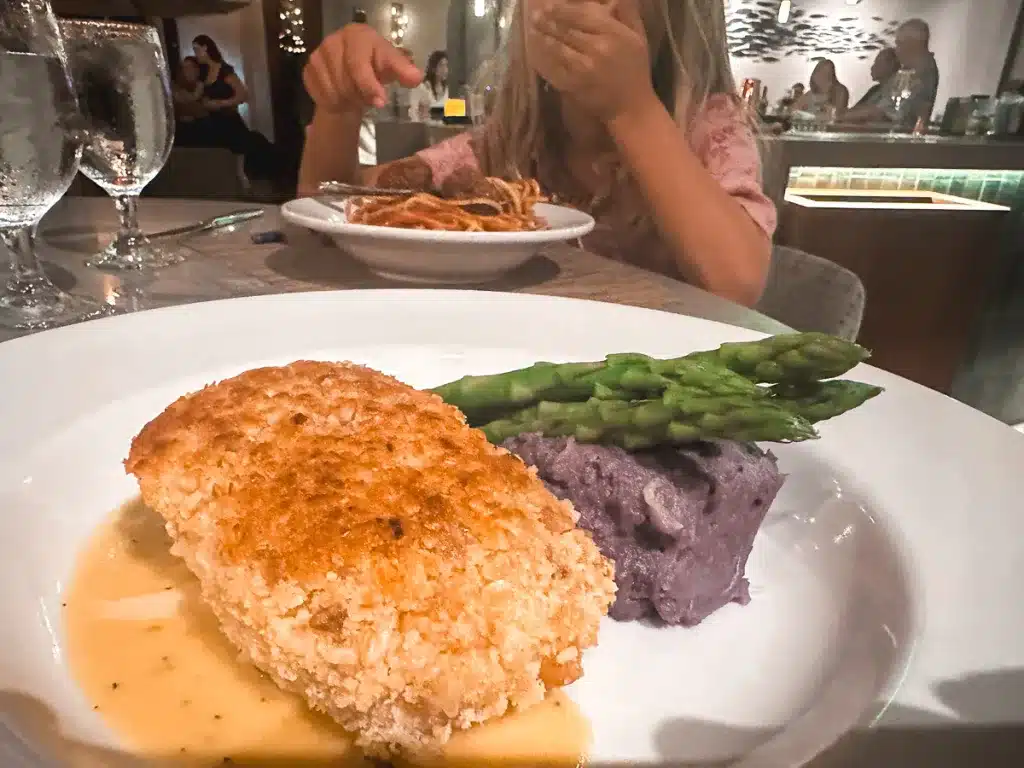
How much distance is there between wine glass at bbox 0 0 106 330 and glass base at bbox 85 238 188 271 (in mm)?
350

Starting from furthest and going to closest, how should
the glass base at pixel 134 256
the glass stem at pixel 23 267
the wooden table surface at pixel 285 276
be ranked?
the glass base at pixel 134 256 → the wooden table surface at pixel 285 276 → the glass stem at pixel 23 267

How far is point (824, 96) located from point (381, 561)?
826 cm

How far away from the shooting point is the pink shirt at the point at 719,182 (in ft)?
10.6

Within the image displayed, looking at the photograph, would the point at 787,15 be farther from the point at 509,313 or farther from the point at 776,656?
the point at 776,656

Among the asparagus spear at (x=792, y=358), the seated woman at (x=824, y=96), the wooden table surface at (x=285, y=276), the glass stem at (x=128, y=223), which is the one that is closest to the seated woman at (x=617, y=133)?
the wooden table surface at (x=285, y=276)

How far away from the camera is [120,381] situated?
1.29 m

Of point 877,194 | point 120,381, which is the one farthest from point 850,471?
point 877,194

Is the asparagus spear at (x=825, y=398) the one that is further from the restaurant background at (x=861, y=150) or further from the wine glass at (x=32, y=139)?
the restaurant background at (x=861, y=150)

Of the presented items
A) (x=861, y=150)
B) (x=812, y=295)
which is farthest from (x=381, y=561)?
(x=861, y=150)

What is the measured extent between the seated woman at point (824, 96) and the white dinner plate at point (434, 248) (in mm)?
6582

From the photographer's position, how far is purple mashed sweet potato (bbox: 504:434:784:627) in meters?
1.07

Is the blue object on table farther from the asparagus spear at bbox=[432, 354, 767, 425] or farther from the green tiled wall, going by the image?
the green tiled wall

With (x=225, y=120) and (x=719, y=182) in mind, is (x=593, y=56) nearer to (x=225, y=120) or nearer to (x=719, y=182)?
(x=719, y=182)

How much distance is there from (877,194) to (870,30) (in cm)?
221
